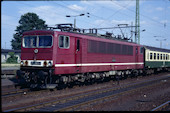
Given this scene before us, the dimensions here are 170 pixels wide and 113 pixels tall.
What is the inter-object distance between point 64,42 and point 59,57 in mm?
1119

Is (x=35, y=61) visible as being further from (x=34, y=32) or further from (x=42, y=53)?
(x=34, y=32)

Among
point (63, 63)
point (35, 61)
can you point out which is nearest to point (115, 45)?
point (63, 63)

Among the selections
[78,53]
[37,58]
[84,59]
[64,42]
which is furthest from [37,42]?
[84,59]

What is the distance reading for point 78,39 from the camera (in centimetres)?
1556

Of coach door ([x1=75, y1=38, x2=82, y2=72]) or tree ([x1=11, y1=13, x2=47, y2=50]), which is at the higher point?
tree ([x1=11, y1=13, x2=47, y2=50])

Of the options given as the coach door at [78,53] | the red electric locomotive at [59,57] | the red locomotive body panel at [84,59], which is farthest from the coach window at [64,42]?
the coach door at [78,53]

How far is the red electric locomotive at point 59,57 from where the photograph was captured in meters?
13.6

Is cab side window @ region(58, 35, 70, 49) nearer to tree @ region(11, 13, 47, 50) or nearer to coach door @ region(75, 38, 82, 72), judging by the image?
coach door @ region(75, 38, 82, 72)

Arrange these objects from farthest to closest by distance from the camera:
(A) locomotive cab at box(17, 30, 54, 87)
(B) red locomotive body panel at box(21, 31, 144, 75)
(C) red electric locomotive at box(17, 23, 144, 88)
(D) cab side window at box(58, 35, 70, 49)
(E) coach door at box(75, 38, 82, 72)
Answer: (E) coach door at box(75, 38, 82, 72)
(D) cab side window at box(58, 35, 70, 49)
(B) red locomotive body panel at box(21, 31, 144, 75)
(C) red electric locomotive at box(17, 23, 144, 88)
(A) locomotive cab at box(17, 30, 54, 87)

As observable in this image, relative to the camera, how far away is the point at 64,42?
47.1ft

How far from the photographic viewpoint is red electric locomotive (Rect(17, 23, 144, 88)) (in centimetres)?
1362

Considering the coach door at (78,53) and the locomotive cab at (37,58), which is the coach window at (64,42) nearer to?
the locomotive cab at (37,58)

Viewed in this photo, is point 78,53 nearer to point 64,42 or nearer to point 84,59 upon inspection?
point 84,59

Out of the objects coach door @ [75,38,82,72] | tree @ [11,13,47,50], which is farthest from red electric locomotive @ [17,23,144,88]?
tree @ [11,13,47,50]
